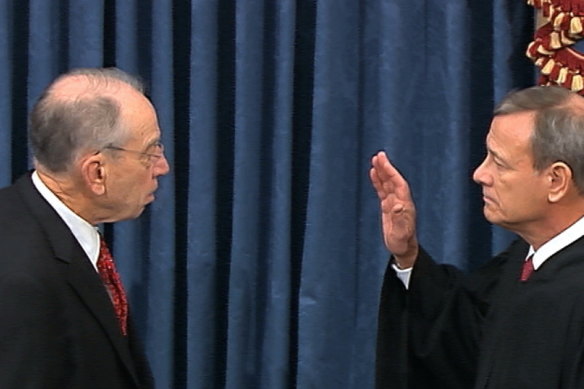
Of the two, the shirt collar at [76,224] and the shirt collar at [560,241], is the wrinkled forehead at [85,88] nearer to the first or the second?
the shirt collar at [76,224]

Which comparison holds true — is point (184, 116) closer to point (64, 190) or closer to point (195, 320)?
point (195, 320)

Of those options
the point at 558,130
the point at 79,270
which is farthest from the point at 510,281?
the point at 79,270

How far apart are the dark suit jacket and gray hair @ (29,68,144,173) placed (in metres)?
0.06

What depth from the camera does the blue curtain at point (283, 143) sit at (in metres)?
2.39

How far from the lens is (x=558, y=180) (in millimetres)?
1817

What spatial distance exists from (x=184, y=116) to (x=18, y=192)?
Result: 0.83 metres

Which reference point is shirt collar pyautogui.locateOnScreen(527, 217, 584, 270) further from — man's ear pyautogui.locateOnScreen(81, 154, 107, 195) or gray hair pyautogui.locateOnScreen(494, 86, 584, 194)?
man's ear pyautogui.locateOnScreen(81, 154, 107, 195)

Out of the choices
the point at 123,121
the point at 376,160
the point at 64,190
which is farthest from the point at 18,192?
the point at 376,160

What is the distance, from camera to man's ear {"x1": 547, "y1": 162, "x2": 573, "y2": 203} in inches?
71.2

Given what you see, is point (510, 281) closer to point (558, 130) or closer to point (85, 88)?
point (558, 130)

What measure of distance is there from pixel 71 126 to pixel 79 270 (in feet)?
0.78

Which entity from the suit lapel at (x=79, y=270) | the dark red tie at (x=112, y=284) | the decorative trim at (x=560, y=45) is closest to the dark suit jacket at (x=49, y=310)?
the suit lapel at (x=79, y=270)

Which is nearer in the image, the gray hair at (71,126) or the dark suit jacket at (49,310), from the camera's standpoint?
the dark suit jacket at (49,310)

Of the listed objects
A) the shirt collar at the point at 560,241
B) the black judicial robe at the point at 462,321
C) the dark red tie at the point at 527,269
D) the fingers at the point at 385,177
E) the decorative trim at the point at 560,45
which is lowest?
the black judicial robe at the point at 462,321
